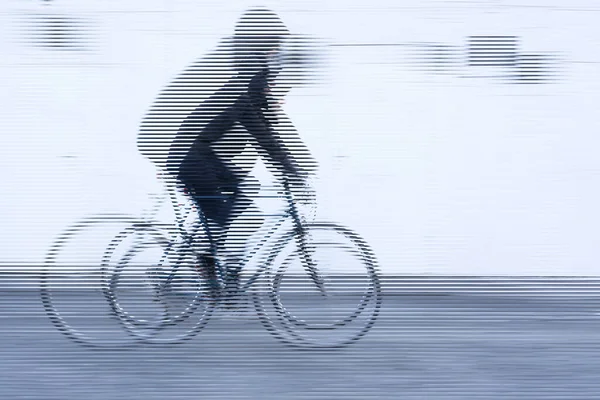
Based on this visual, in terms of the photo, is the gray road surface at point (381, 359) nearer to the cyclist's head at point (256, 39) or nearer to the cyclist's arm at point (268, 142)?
the cyclist's arm at point (268, 142)

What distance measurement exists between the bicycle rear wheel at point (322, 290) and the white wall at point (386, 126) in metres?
0.11

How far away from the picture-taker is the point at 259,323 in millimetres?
4285

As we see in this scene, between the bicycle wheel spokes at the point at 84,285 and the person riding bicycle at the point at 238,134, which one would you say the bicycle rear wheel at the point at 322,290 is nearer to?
the person riding bicycle at the point at 238,134

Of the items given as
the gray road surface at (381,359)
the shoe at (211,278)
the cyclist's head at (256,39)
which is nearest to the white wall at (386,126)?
the cyclist's head at (256,39)

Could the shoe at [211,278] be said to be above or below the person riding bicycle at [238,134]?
below

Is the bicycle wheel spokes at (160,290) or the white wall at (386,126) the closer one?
the white wall at (386,126)

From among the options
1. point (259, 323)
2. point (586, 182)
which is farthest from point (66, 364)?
point (586, 182)

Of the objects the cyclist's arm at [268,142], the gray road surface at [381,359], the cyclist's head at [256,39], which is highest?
the cyclist's head at [256,39]

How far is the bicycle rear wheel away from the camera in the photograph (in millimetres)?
4258

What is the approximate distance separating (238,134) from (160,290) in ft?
2.90

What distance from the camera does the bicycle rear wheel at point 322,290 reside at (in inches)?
168

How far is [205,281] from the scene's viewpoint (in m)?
4.34

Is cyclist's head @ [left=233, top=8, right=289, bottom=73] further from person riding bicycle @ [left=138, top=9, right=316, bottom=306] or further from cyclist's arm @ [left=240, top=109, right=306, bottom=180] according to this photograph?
cyclist's arm @ [left=240, top=109, right=306, bottom=180]

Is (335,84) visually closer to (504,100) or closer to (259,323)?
(504,100)
